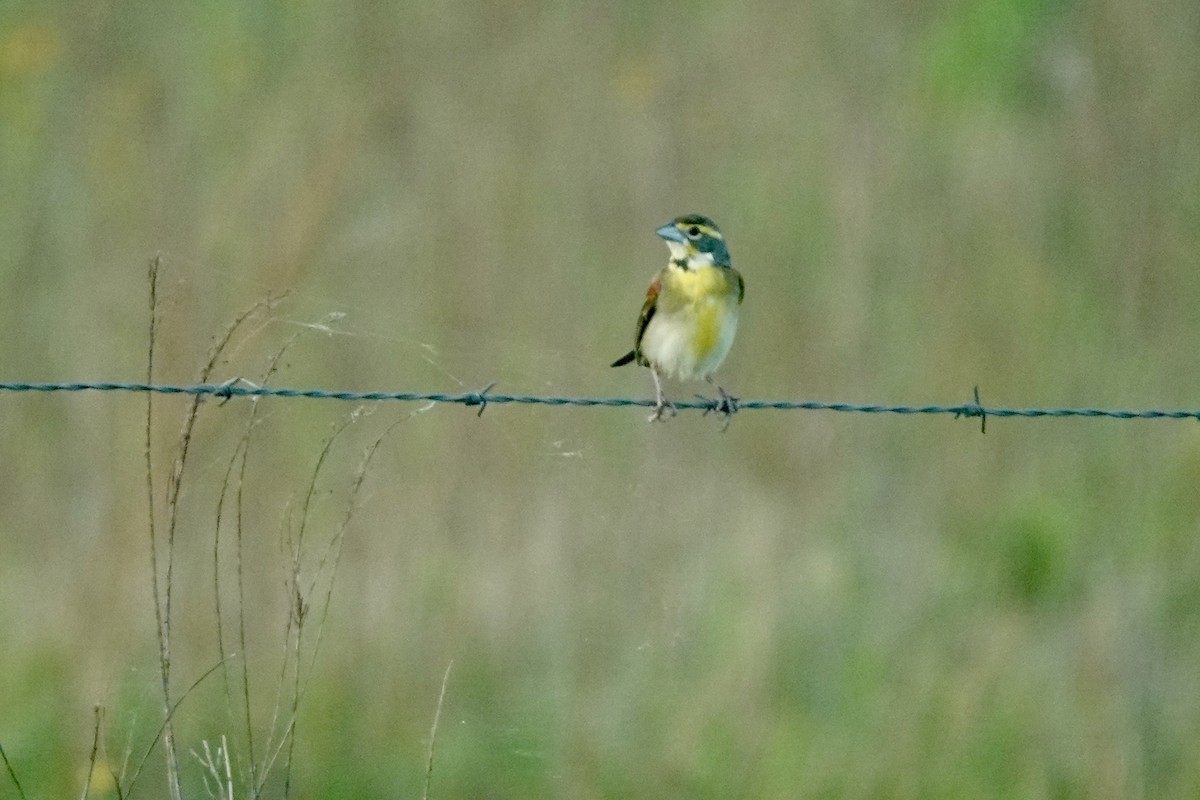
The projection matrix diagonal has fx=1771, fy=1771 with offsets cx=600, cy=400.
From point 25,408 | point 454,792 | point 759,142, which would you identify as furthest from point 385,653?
point 759,142

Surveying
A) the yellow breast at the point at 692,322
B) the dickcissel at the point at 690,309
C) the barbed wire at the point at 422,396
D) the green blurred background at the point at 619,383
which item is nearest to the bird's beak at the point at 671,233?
the dickcissel at the point at 690,309

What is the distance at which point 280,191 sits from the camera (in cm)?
712

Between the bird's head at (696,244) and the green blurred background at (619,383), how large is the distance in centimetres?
69

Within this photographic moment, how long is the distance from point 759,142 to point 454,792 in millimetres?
3342

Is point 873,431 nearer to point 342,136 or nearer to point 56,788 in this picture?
point 342,136

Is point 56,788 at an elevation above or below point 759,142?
below

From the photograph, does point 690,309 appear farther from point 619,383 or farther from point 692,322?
point 619,383

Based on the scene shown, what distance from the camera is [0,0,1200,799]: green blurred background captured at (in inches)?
243

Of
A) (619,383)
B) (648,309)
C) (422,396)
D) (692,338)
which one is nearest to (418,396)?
(422,396)

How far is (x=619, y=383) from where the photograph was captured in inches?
286

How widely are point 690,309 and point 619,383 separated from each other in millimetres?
945

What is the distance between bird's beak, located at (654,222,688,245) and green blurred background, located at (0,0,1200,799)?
2.67 feet

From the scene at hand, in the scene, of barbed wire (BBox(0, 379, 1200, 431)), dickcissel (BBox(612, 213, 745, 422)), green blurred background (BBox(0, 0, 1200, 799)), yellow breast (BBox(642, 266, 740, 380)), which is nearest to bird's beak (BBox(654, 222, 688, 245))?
dickcissel (BBox(612, 213, 745, 422))

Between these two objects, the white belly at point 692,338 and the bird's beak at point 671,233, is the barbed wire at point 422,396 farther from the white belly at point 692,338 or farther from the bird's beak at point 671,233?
the bird's beak at point 671,233
